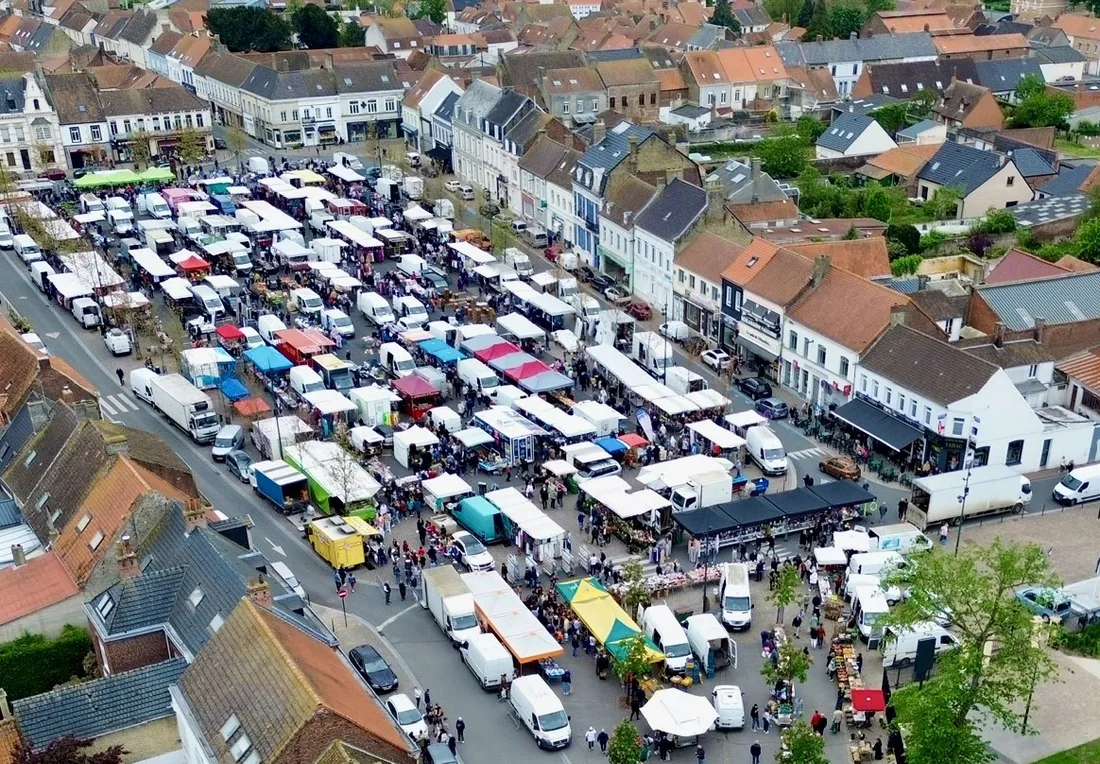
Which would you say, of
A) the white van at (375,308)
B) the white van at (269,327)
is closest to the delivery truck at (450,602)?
the white van at (269,327)

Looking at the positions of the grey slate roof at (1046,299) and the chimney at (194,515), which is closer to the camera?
the chimney at (194,515)

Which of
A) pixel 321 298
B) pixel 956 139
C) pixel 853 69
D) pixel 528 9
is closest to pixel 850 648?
pixel 321 298

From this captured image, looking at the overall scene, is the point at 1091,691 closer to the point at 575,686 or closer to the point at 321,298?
the point at 575,686

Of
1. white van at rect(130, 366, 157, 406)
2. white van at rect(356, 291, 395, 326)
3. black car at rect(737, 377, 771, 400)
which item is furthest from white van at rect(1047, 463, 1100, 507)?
white van at rect(130, 366, 157, 406)

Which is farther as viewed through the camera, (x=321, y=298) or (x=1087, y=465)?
(x=321, y=298)

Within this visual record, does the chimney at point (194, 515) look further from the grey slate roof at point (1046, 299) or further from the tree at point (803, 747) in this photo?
the grey slate roof at point (1046, 299)

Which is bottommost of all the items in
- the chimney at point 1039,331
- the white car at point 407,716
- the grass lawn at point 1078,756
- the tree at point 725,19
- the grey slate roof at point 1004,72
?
the grass lawn at point 1078,756

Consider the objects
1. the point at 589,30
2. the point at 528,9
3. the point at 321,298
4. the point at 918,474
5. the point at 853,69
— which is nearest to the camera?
the point at 918,474
